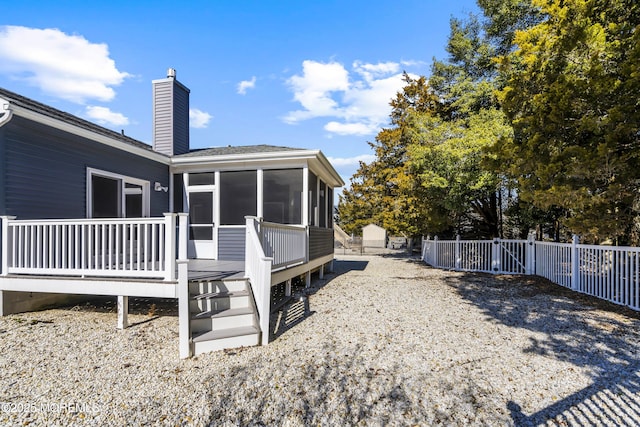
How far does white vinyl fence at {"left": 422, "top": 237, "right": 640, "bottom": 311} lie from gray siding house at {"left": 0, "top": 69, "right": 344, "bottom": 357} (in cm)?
582

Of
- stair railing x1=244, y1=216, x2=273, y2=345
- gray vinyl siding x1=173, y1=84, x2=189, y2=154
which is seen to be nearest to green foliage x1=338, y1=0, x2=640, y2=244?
stair railing x1=244, y1=216, x2=273, y2=345

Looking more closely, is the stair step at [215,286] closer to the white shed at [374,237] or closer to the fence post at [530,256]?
the fence post at [530,256]

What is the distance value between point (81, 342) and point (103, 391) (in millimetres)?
1714

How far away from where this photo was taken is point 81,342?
455 centimetres

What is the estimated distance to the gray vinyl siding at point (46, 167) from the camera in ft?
18.2

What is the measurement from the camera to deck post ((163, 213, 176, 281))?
471 cm

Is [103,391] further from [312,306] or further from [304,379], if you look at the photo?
[312,306]

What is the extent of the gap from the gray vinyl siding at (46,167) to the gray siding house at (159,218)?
0.06 ft

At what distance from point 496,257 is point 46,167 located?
13217 mm

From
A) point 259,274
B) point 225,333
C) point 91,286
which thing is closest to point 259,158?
point 259,274

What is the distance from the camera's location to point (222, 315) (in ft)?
14.6

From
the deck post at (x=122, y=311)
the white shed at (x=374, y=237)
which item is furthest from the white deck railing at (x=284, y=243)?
the white shed at (x=374, y=237)

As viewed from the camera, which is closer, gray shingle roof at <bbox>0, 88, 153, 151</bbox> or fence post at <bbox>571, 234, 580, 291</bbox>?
gray shingle roof at <bbox>0, 88, 153, 151</bbox>

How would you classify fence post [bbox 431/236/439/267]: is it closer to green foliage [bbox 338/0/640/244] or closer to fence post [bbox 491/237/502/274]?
green foliage [bbox 338/0/640/244]
